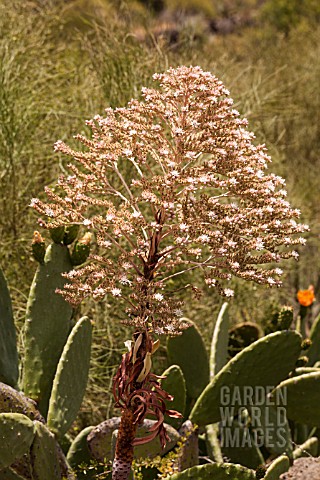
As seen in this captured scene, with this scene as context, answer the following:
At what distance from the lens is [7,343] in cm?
331

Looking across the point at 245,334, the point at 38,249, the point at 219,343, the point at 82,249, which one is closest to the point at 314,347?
the point at 245,334

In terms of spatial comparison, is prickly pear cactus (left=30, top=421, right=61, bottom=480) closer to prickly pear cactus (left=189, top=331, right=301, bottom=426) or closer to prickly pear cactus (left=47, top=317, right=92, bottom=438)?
prickly pear cactus (left=47, top=317, right=92, bottom=438)

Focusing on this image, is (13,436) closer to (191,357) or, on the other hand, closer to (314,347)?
(191,357)

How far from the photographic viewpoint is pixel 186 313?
525 cm

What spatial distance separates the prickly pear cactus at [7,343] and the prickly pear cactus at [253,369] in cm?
80

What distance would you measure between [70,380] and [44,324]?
0.29 m

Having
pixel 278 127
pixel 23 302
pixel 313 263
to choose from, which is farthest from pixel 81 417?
pixel 278 127

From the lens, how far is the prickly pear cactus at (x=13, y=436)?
8.74 feet

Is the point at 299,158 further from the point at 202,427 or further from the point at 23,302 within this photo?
the point at 202,427

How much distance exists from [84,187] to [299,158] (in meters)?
6.95

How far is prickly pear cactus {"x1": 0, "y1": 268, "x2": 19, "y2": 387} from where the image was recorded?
3.29 m

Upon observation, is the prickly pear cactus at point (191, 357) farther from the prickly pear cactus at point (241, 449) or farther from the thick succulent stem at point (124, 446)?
the thick succulent stem at point (124, 446)

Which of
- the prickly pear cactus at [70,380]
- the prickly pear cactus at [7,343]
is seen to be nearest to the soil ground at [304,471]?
the prickly pear cactus at [70,380]

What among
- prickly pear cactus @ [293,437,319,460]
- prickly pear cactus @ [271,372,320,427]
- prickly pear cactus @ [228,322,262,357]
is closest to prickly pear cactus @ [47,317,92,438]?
prickly pear cactus @ [271,372,320,427]
